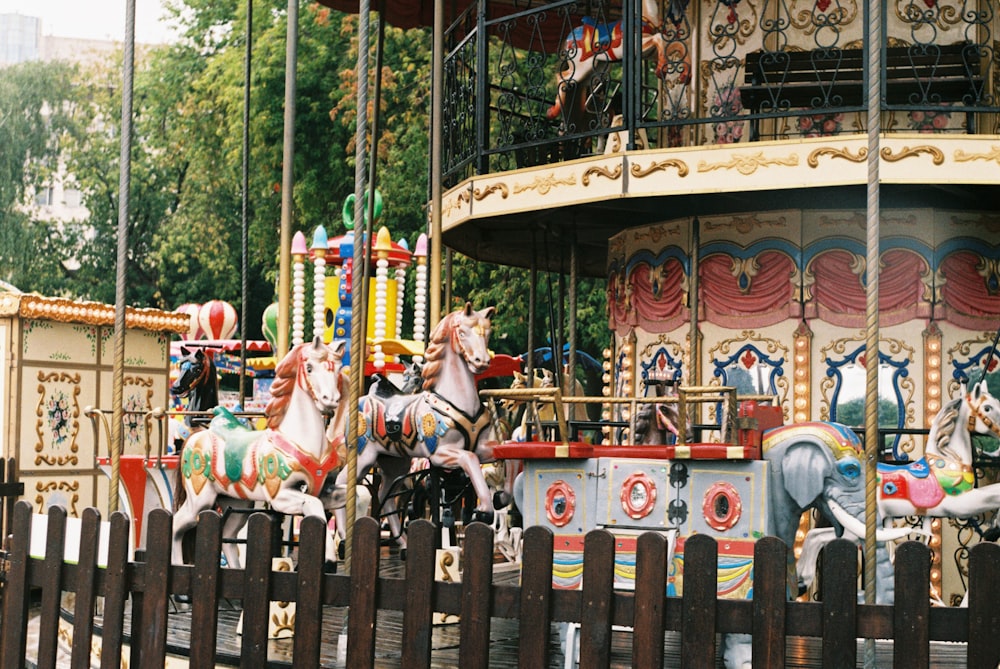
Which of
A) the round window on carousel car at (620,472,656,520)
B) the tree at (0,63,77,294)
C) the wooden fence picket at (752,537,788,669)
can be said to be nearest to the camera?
the wooden fence picket at (752,537,788,669)

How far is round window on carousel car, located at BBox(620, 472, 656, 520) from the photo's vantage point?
25.9 feet

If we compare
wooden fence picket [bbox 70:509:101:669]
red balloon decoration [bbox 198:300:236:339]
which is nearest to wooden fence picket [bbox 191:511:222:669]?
wooden fence picket [bbox 70:509:101:669]

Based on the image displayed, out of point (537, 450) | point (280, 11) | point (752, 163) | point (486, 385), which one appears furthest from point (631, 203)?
point (280, 11)

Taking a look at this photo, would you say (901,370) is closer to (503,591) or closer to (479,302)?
(503,591)

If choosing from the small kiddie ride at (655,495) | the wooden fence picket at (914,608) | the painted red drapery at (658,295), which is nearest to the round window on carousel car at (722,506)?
the small kiddie ride at (655,495)

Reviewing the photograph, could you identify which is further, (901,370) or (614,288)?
(614,288)

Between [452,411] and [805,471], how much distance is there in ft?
12.5

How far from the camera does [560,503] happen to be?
26.6 feet

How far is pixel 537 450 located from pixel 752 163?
3301 millimetres

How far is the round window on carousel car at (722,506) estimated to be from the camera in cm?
776

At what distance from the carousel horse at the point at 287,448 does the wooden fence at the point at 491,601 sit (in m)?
2.68

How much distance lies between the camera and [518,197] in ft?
37.2

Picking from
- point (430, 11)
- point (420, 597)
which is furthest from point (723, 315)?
point (420, 597)

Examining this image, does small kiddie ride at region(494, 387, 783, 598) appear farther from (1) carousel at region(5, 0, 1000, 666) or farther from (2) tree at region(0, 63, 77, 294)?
(2) tree at region(0, 63, 77, 294)
